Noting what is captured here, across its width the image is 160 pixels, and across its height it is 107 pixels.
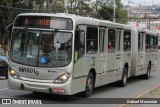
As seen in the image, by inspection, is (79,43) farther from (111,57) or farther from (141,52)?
(141,52)

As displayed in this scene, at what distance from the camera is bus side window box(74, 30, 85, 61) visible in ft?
43.5

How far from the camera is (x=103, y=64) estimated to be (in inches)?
631

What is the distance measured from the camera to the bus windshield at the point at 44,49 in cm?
1292

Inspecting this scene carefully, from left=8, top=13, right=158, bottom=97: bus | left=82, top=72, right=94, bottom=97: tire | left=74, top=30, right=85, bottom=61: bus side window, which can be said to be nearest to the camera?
left=8, top=13, right=158, bottom=97: bus

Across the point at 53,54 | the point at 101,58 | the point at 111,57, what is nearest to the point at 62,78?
the point at 53,54

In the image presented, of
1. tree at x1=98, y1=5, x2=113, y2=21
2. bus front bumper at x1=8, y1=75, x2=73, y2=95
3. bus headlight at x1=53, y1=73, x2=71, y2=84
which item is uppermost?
bus headlight at x1=53, y1=73, x2=71, y2=84

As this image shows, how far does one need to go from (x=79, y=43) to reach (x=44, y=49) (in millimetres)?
1153

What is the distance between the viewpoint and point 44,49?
1303 centimetres

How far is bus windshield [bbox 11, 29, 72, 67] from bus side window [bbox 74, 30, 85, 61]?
29 cm

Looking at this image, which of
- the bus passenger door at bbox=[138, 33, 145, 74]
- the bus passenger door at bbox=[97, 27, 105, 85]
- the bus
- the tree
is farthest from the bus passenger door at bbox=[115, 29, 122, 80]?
the tree

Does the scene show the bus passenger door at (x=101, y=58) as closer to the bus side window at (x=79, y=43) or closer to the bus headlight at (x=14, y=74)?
the bus side window at (x=79, y=43)

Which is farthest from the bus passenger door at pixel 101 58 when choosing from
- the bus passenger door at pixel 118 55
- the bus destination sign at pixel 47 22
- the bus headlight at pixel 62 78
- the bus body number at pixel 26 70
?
the bus body number at pixel 26 70

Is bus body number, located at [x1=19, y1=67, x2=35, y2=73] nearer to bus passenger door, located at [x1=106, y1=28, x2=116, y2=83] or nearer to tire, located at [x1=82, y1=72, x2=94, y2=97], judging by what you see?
tire, located at [x1=82, y1=72, x2=94, y2=97]

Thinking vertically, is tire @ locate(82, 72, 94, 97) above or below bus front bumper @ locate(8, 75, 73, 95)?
below
